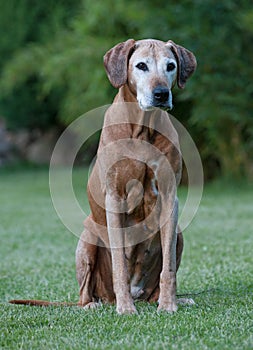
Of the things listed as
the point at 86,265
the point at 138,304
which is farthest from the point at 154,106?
the point at 138,304

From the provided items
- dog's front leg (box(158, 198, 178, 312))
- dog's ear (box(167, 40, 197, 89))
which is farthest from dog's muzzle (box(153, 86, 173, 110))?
dog's front leg (box(158, 198, 178, 312))

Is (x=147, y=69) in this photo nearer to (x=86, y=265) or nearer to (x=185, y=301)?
(x=86, y=265)

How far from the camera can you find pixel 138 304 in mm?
3912

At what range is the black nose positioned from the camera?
3524 millimetres

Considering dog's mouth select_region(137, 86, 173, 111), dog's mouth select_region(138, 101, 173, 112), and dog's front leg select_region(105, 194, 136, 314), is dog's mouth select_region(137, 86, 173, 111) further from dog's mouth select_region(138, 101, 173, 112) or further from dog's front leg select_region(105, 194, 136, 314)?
dog's front leg select_region(105, 194, 136, 314)

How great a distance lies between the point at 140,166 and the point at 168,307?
2.37ft

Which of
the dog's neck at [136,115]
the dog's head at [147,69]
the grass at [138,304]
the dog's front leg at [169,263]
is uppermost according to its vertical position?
the dog's head at [147,69]

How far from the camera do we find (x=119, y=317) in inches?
135

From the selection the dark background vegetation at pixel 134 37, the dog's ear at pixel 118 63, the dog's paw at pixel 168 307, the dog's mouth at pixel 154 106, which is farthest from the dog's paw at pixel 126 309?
the dark background vegetation at pixel 134 37

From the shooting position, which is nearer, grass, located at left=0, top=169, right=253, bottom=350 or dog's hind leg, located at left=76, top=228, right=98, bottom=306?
grass, located at left=0, top=169, right=253, bottom=350

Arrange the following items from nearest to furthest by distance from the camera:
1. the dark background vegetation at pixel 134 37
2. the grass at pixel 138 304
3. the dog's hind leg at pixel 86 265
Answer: the grass at pixel 138 304 → the dog's hind leg at pixel 86 265 → the dark background vegetation at pixel 134 37

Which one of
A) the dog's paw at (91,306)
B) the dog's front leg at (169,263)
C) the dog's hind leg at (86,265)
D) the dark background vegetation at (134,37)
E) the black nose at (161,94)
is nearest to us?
the black nose at (161,94)

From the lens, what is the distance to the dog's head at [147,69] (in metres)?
3.55

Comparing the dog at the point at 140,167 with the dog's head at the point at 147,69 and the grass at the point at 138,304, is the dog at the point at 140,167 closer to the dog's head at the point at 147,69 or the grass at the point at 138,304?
the dog's head at the point at 147,69
